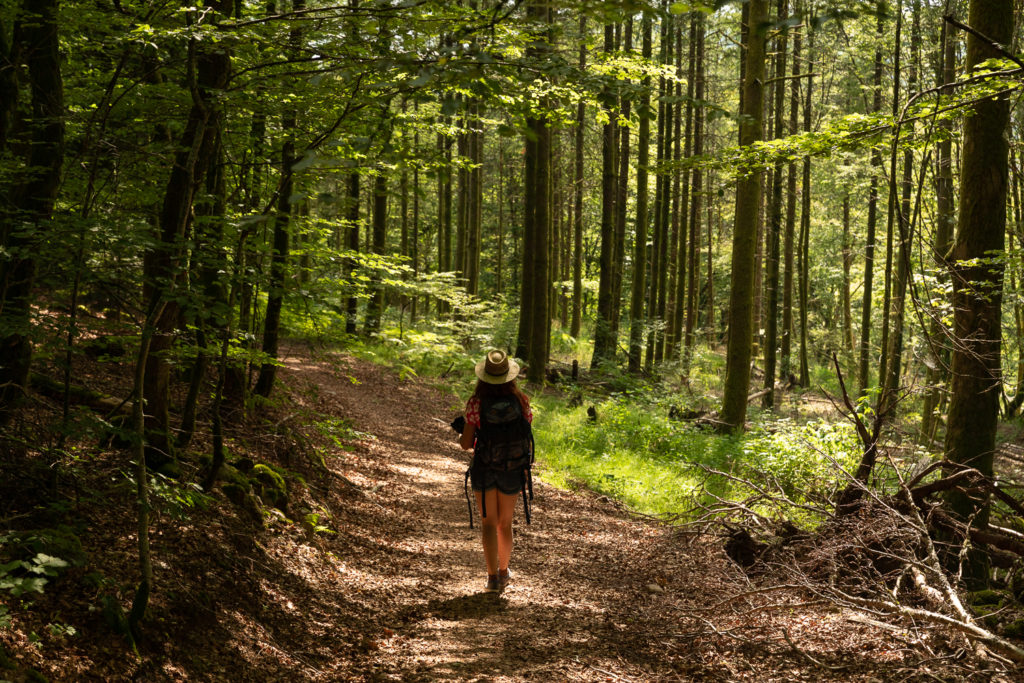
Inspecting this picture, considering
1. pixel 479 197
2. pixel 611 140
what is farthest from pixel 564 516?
pixel 479 197

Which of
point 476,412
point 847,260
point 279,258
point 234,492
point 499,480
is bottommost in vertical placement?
point 234,492

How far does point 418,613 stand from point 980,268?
542cm

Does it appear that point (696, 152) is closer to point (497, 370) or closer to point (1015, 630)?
point (497, 370)

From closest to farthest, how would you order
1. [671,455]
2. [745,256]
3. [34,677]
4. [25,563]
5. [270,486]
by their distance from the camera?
[34,677], [25,563], [270,486], [745,256], [671,455]

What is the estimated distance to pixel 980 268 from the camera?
555 cm

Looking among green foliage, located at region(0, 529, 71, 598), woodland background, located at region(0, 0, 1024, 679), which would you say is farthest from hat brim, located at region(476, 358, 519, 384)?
green foliage, located at region(0, 529, 71, 598)

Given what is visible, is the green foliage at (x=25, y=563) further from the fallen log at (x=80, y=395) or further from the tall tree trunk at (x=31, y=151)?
the fallen log at (x=80, y=395)

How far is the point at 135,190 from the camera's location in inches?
248

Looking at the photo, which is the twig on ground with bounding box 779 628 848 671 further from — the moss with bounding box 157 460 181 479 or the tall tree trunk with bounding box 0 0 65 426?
the tall tree trunk with bounding box 0 0 65 426

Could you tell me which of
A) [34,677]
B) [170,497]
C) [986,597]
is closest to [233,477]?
[170,497]

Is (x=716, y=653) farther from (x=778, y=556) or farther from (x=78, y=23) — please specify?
(x=78, y=23)

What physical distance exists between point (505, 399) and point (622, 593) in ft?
7.05

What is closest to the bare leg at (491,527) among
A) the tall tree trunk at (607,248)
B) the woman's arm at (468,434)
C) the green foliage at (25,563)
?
the woman's arm at (468,434)

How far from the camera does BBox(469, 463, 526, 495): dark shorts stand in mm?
5508
